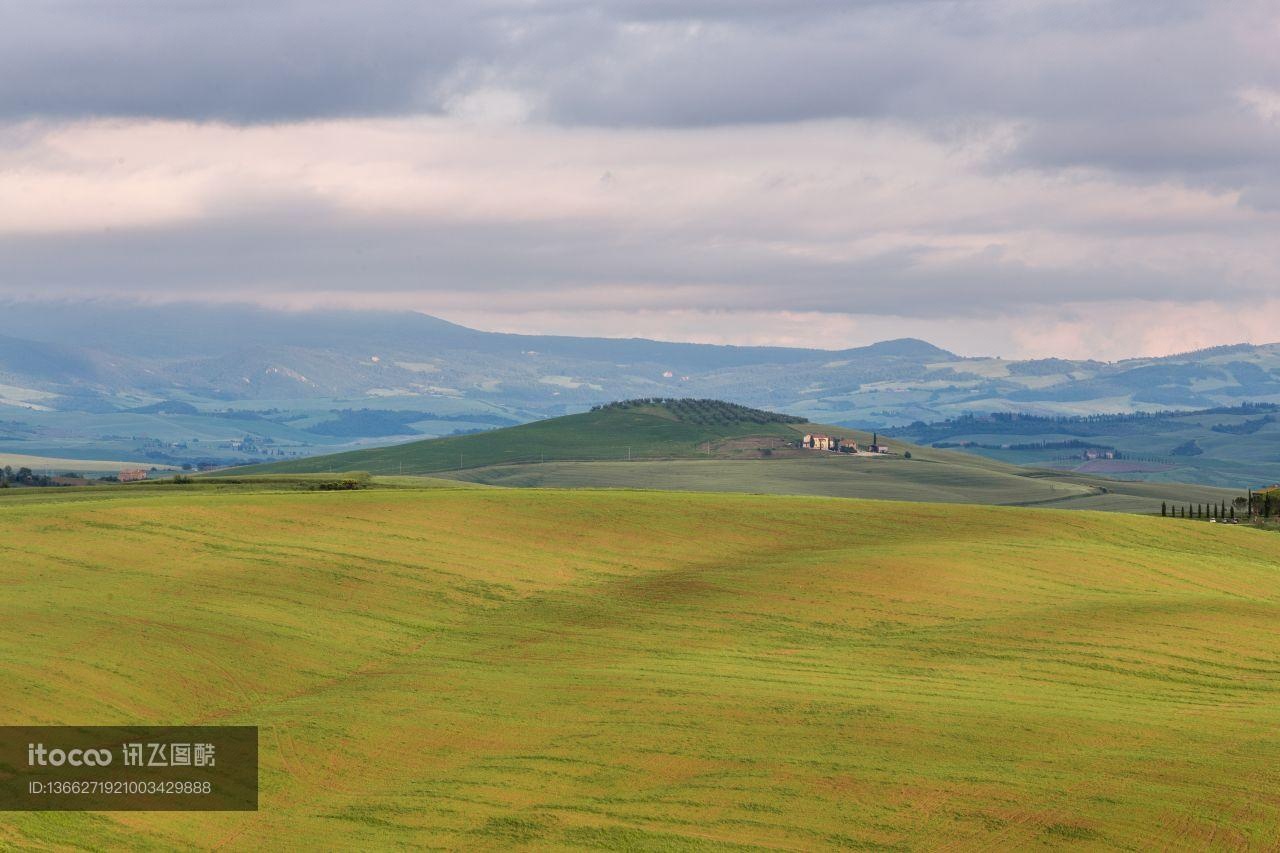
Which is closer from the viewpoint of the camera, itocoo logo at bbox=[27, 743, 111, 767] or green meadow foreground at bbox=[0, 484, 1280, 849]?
green meadow foreground at bbox=[0, 484, 1280, 849]

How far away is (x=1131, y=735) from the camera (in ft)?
173

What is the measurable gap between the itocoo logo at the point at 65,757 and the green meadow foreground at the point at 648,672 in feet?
10.00

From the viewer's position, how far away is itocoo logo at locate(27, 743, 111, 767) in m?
44.2

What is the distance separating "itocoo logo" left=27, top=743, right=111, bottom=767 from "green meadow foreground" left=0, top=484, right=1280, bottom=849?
305 cm

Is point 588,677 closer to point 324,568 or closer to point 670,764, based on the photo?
point 670,764

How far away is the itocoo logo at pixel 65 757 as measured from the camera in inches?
1741

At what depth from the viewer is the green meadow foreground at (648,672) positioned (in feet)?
140

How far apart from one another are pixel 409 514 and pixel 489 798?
5978 centimetres

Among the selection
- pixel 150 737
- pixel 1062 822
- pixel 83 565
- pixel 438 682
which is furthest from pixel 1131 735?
pixel 83 565

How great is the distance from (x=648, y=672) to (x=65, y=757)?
79.6ft

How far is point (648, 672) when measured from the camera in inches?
2441

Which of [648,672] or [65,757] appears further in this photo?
Answer: [648,672]

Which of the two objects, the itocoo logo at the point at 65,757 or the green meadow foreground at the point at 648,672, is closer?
the green meadow foreground at the point at 648,672

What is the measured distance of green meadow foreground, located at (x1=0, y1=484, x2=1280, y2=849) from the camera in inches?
1678
